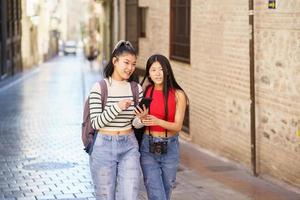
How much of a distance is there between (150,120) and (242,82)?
4.87m

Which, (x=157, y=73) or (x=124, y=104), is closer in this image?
(x=124, y=104)

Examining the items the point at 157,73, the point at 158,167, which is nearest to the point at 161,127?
the point at 158,167

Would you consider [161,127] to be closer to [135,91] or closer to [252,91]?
[135,91]

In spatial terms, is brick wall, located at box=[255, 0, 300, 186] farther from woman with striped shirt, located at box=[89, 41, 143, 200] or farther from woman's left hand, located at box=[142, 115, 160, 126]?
woman with striped shirt, located at box=[89, 41, 143, 200]

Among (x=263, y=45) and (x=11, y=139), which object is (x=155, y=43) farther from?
(x=263, y=45)

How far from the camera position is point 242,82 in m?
10.7

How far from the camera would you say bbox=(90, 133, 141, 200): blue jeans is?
611 cm

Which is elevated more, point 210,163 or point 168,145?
point 168,145

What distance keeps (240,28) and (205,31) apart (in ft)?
5.84

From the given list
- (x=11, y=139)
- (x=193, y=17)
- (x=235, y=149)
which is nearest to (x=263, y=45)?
(x=235, y=149)

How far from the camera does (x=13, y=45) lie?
36.3 metres

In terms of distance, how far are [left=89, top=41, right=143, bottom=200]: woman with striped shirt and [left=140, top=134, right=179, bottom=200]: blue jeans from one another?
0.21 metres

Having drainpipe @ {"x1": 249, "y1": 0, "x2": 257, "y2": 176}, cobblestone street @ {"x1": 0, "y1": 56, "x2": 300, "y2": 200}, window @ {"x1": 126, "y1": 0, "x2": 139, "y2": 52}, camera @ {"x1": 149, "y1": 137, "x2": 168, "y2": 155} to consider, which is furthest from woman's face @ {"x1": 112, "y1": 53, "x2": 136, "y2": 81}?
window @ {"x1": 126, "y1": 0, "x2": 139, "y2": 52}

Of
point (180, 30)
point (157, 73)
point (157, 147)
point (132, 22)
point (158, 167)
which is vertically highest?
point (132, 22)
